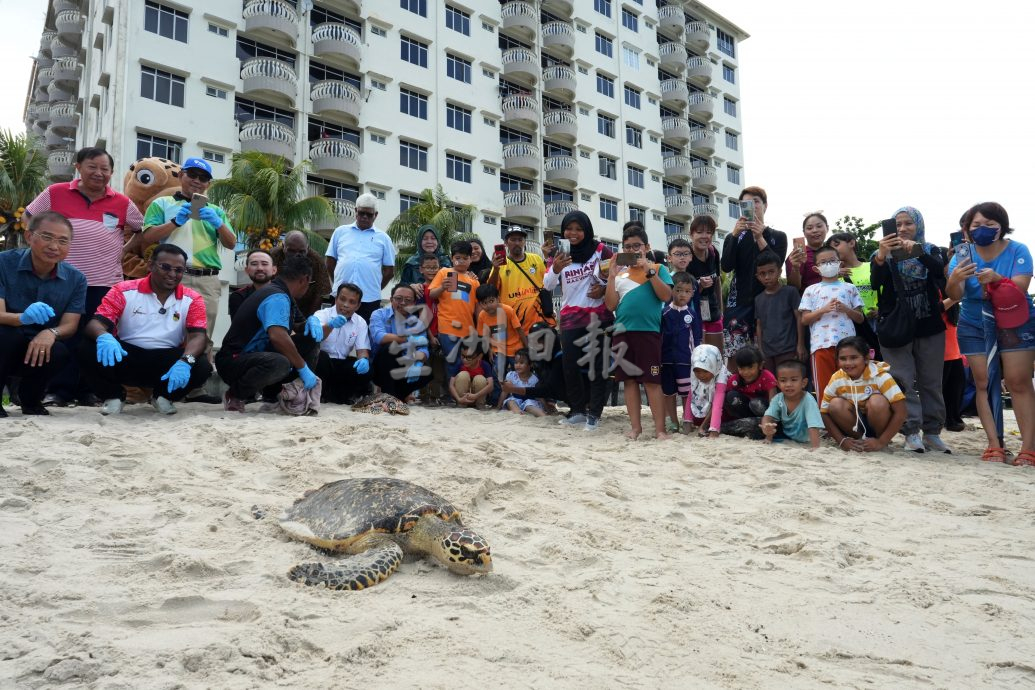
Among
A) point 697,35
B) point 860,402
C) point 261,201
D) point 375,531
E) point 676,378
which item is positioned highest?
point 697,35

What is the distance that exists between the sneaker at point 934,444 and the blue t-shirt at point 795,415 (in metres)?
0.87

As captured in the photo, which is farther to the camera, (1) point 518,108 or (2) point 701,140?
(2) point 701,140

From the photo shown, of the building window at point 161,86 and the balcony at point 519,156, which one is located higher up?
the balcony at point 519,156

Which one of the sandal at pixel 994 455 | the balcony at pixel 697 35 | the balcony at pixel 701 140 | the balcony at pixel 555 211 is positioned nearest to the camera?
the sandal at pixel 994 455

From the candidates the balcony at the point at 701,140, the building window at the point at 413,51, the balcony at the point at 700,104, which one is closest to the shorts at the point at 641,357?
the building window at the point at 413,51

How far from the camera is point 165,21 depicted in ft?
62.4

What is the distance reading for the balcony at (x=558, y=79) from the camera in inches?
1145

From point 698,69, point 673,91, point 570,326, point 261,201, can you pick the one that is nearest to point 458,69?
point 261,201

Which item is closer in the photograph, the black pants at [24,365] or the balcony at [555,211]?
the black pants at [24,365]

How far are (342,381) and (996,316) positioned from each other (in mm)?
5180

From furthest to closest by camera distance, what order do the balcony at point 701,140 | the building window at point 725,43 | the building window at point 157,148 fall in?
the building window at point 725,43, the balcony at point 701,140, the building window at point 157,148

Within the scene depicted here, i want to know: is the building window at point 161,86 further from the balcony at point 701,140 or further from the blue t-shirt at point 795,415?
the balcony at point 701,140

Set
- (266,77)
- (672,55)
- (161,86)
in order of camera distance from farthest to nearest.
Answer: (672,55), (266,77), (161,86)

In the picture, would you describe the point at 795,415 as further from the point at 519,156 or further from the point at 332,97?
the point at 519,156
